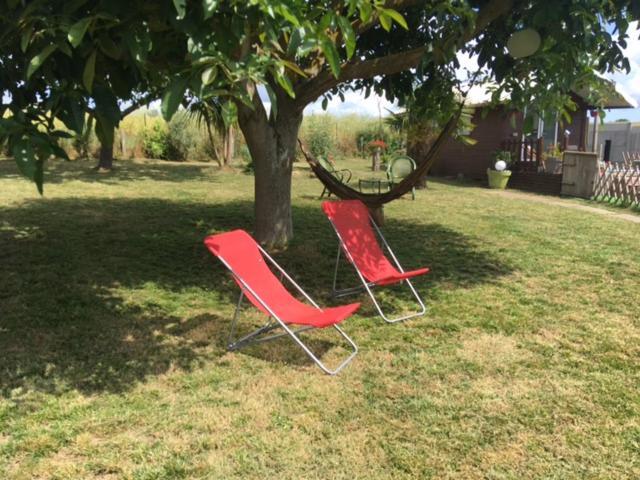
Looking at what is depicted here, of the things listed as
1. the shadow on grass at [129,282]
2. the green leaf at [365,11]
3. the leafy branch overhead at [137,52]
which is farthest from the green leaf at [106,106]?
the shadow on grass at [129,282]

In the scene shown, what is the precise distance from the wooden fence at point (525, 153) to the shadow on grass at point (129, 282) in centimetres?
873

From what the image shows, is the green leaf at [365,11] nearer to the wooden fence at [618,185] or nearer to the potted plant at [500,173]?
the wooden fence at [618,185]

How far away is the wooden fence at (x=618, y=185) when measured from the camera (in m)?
12.0

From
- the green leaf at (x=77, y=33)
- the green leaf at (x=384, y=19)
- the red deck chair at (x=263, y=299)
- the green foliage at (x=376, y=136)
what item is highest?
the green foliage at (x=376, y=136)

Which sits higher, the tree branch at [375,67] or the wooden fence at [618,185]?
the tree branch at [375,67]

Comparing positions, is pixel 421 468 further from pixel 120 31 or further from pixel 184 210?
pixel 184 210

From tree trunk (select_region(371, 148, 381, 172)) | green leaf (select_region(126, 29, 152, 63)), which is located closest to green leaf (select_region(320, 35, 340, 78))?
green leaf (select_region(126, 29, 152, 63))

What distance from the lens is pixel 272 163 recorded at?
21.0ft

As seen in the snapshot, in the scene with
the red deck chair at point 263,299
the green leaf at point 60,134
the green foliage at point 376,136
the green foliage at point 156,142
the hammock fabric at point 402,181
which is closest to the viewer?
the green leaf at point 60,134

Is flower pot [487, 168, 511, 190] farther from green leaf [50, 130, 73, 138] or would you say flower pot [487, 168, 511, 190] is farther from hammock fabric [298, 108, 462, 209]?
green leaf [50, 130, 73, 138]

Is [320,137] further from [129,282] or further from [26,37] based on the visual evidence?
[26,37]

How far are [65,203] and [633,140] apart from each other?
1058 inches

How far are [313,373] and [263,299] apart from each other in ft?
2.39

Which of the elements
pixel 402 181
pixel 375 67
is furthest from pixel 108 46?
pixel 402 181
